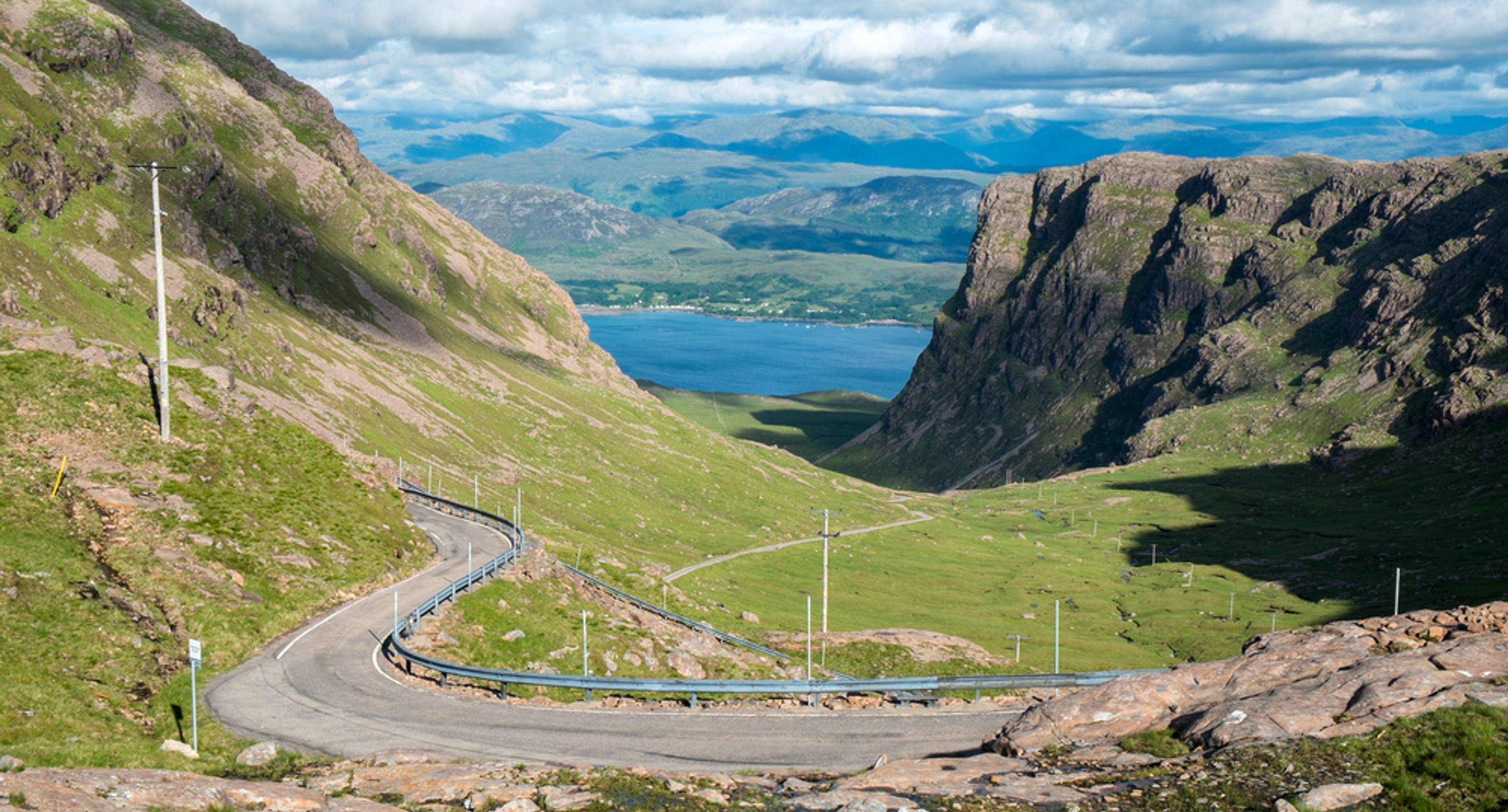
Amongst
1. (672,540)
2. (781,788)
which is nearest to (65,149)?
(672,540)

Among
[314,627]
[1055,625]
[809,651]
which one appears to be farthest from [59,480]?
[1055,625]

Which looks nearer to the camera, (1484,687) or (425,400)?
(1484,687)

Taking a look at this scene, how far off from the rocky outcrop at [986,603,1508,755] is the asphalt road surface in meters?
5.07

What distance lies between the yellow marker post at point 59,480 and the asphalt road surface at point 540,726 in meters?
12.4

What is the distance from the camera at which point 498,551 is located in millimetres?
80188

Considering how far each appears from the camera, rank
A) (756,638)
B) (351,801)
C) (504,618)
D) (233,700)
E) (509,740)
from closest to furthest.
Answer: (351,801) → (509,740) → (233,700) → (504,618) → (756,638)

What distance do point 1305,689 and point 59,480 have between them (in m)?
52.1

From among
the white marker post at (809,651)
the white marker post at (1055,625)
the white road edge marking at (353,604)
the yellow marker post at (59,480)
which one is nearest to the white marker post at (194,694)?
the white road edge marking at (353,604)

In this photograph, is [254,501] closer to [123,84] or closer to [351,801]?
[351,801]

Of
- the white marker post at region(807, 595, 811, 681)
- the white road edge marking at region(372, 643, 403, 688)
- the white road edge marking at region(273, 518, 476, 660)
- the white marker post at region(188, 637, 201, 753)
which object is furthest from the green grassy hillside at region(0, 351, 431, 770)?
the white marker post at region(807, 595, 811, 681)

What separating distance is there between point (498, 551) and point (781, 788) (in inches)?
1971

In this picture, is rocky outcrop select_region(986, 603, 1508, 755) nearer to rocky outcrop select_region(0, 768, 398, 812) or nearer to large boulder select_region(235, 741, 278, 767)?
rocky outcrop select_region(0, 768, 398, 812)

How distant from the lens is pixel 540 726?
42.0 m

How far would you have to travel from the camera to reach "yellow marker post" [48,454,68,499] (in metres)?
52.2
